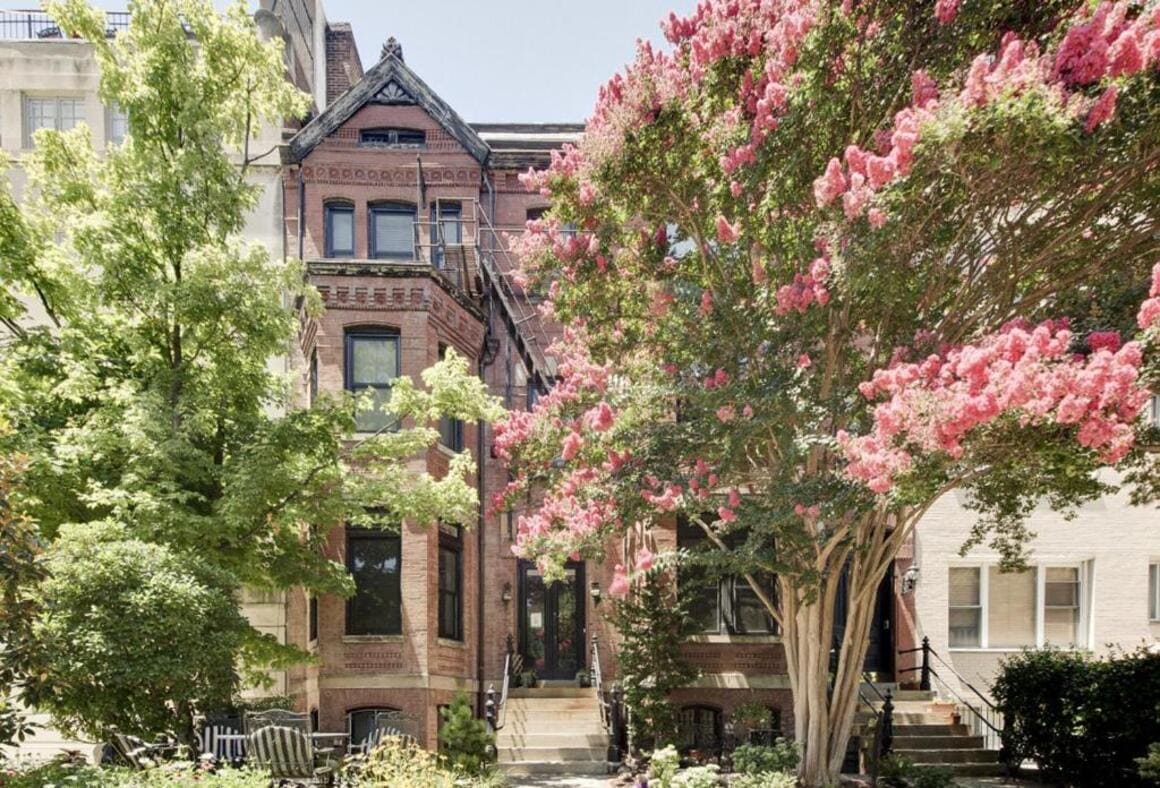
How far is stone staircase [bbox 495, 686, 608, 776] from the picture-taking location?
13.6m

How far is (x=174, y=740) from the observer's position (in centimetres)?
970

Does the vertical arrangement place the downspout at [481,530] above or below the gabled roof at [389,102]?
below

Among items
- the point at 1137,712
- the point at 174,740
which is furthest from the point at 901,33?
the point at 174,740

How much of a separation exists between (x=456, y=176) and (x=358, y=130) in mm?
2373

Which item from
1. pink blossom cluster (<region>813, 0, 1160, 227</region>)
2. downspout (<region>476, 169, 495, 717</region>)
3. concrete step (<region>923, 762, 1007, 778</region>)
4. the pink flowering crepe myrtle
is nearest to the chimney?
downspout (<region>476, 169, 495, 717</region>)

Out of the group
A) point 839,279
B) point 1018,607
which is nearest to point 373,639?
point 839,279

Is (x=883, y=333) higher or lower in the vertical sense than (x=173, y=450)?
higher

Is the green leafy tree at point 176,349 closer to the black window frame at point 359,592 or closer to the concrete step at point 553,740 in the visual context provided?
the black window frame at point 359,592

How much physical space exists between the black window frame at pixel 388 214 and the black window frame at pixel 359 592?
6.36m

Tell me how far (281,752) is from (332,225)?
11.9m

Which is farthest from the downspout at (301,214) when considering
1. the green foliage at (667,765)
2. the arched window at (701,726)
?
the green foliage at (667,765)

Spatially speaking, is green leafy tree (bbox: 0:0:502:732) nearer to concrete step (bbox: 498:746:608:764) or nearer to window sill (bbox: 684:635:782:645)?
concrete step (bbox: 498:746:608:764)

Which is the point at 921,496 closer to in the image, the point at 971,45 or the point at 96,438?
the point at 971,45

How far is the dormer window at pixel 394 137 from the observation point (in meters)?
18.1
